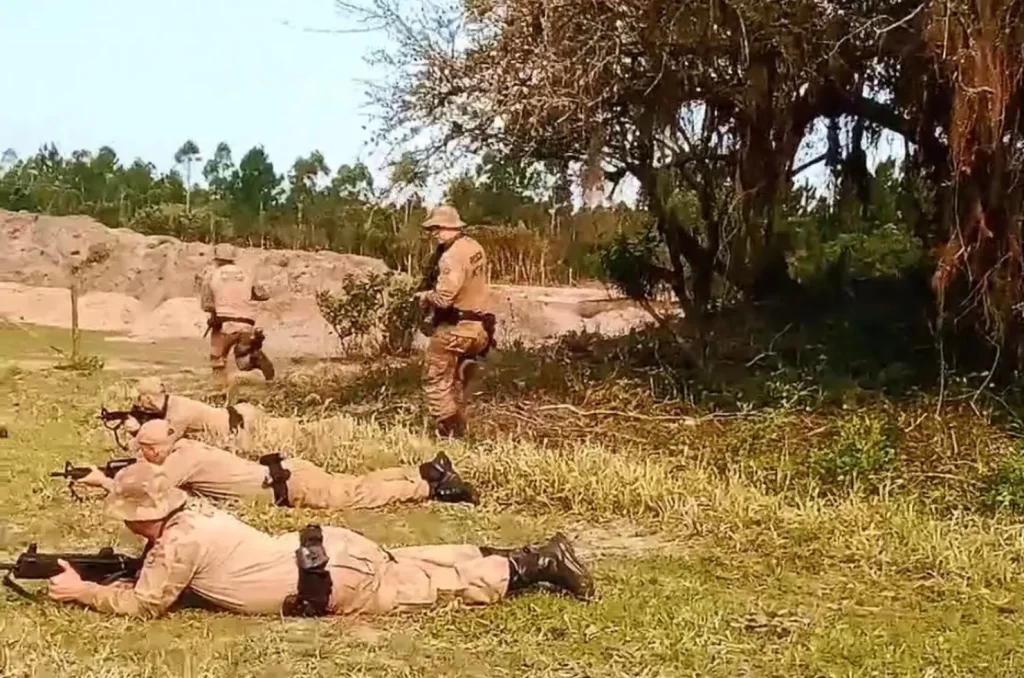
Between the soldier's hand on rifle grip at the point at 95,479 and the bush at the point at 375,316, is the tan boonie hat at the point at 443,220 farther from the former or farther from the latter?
the bush at the point at 375,316

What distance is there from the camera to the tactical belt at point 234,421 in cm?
860

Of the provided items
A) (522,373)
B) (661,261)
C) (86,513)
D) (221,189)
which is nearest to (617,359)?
(522,373)

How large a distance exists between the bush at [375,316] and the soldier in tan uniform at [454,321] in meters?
7.20

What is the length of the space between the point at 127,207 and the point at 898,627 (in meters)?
32.7

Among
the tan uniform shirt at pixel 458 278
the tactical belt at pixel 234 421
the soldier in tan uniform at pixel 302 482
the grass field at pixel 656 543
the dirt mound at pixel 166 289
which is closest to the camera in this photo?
the grass field at pixel 656 543

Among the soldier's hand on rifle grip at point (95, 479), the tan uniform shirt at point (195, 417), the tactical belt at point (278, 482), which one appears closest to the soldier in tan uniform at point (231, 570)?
the soldier's hand on rifle grip at point (95, 479)

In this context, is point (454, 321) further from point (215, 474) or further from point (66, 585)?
point (66, 585)

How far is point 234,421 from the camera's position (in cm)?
865

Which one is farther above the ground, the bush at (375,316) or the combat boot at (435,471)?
the bush at (375,316)

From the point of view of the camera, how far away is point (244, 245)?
30.6 metres

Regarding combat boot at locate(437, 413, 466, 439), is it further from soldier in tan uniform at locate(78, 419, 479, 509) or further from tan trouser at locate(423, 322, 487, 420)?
soldier in tan uniform at locate(78, 419, 479, 509)

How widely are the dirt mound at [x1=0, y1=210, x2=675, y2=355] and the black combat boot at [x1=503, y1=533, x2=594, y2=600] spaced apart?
1205 centimetres

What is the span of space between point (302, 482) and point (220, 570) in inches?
91.4

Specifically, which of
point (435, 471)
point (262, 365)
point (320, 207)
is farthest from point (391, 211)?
point (320, 207)
